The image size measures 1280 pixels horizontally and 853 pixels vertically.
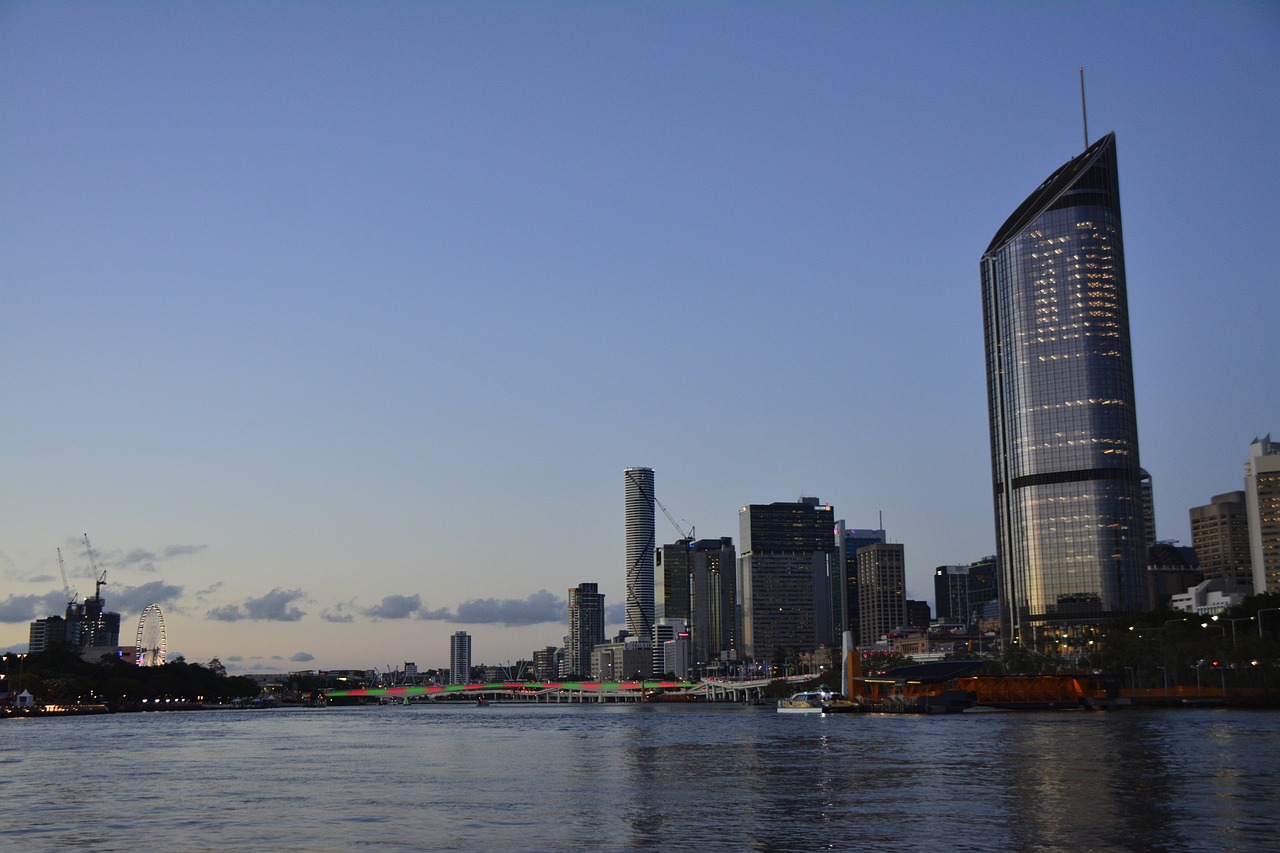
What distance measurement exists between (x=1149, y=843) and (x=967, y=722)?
12731 centimetres

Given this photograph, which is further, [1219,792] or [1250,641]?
[1250,641]

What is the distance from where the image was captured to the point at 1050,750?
96.9 m

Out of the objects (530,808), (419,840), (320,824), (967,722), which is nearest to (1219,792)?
(530,808)

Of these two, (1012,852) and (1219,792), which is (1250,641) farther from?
Result: (1012,852)

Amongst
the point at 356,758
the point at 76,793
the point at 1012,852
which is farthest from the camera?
the point at 356,758

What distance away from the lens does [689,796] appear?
67000mm

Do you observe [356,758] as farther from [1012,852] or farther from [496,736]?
[1012,852]

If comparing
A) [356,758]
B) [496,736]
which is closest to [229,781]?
[356,758]

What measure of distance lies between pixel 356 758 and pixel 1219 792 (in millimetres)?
77644

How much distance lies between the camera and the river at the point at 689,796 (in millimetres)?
48531

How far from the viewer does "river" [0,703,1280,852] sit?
48.5m

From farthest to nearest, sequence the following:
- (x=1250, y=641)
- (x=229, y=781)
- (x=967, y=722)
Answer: (x=1250, y=641), (x=967, y=722), (x=229, y=781)

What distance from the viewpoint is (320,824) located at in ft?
183

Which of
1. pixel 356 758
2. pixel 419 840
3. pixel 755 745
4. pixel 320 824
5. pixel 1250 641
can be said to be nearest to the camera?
pixel 419 840
